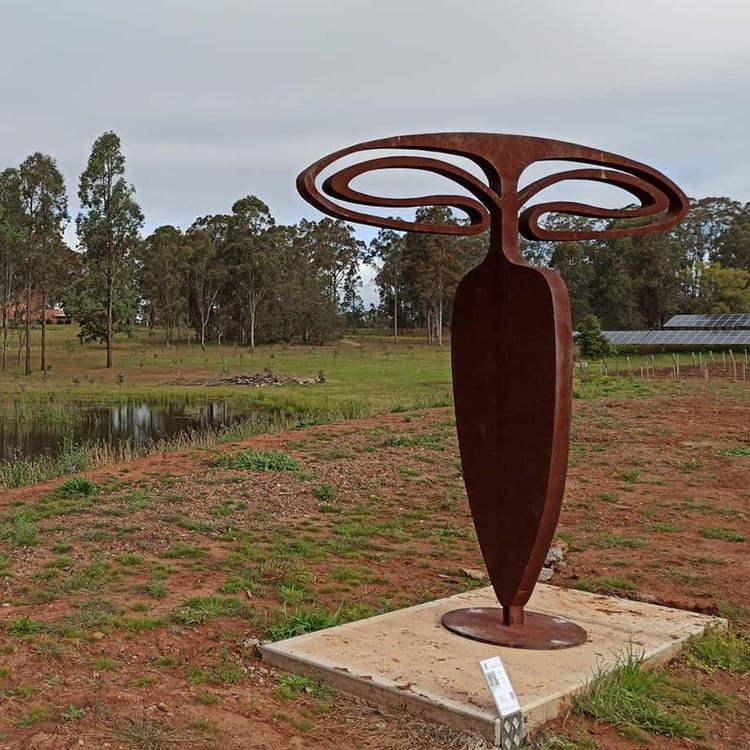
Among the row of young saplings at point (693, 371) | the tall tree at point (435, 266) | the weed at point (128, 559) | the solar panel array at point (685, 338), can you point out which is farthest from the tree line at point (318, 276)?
the weed at point (128, 559)

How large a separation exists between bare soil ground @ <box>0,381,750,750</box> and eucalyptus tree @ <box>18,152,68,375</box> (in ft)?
104

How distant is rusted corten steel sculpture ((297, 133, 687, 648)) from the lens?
5082 millimetres

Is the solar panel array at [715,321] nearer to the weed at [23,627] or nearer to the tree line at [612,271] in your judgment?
the tree line at [612,271]

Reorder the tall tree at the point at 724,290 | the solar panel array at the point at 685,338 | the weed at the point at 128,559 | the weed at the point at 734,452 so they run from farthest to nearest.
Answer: the tall tree at the point at 724,290 → the solar panel array at the point at 685,338 → the weed at the point at 734,452 → the weed at the point at 128,559

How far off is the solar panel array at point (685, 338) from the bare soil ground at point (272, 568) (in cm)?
3219

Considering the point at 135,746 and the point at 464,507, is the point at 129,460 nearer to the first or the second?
the point at 464,507

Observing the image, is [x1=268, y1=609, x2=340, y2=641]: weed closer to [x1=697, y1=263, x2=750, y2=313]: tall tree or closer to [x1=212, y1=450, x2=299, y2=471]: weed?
[x1=212, y1=450, x2=299, y2=471]: weed

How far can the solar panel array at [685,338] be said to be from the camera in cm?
4431

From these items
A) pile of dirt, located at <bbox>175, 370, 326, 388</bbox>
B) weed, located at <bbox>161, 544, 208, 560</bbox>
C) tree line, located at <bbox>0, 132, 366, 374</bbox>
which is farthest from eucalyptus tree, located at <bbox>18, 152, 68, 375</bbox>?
weed, located at <bbox>161, 544, 208, 560</bbox>

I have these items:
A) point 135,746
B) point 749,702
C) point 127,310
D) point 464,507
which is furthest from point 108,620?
point 127,310

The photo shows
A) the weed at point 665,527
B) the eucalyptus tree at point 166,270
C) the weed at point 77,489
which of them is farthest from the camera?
the eucalyptus tree at point 166,270

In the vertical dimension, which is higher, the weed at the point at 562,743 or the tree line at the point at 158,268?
the tree line at the point at 158,268

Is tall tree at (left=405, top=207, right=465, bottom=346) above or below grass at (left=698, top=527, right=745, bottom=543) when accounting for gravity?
above

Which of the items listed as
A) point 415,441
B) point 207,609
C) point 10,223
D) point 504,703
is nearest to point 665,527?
point 207,609
